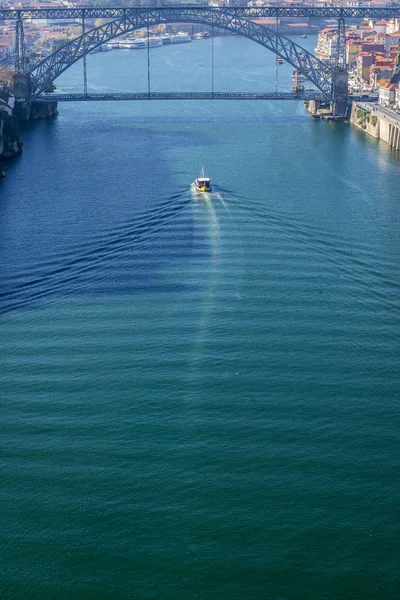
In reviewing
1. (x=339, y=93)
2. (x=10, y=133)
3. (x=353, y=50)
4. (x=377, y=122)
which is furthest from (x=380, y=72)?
(x=10, y=133)

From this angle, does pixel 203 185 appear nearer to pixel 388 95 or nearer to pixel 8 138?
pixel 8 138

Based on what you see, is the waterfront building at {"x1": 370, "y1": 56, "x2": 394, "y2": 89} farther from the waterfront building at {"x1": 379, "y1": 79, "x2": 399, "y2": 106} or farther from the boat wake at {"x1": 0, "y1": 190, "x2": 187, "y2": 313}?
the boat wake at {"x1": 0, "y1": 190, "x2": 187, "y2": 313}

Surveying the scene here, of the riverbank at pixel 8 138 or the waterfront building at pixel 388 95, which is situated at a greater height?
the waterfront building at pixel 388 95

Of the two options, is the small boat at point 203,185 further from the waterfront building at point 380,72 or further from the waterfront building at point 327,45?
the waterfront building at point 327,45

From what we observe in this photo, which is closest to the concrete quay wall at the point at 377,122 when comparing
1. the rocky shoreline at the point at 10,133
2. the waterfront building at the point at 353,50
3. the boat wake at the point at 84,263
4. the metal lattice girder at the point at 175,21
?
the metal lattice girder at the point at 175,21

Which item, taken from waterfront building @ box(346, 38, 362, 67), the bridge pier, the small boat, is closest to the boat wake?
the small boat
